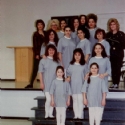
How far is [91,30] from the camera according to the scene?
3.94 metres

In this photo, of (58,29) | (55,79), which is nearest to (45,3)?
(58,29)

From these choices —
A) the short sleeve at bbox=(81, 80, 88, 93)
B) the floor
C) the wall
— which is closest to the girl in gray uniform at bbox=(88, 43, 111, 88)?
the short sleeve at bbox=(81, 80, 88, 93)

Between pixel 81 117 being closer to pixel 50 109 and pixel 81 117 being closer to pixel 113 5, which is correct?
pixel 50 109

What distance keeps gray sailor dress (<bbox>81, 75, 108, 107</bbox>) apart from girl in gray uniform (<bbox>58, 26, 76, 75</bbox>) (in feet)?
2.16

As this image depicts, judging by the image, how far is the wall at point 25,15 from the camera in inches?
244

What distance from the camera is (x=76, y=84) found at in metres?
3.50

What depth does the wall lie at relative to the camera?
6203 mm

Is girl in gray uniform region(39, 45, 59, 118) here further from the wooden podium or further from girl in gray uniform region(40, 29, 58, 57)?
the wooden podium

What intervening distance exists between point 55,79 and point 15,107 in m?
1.25

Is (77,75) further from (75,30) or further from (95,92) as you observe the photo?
(75,30)

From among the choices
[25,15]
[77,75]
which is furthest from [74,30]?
[25,15]

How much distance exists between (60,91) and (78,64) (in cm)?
41

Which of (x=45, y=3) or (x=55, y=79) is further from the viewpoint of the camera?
(x=45, y=3)

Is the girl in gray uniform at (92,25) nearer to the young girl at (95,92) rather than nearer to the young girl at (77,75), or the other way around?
the young girl at (77,75)
